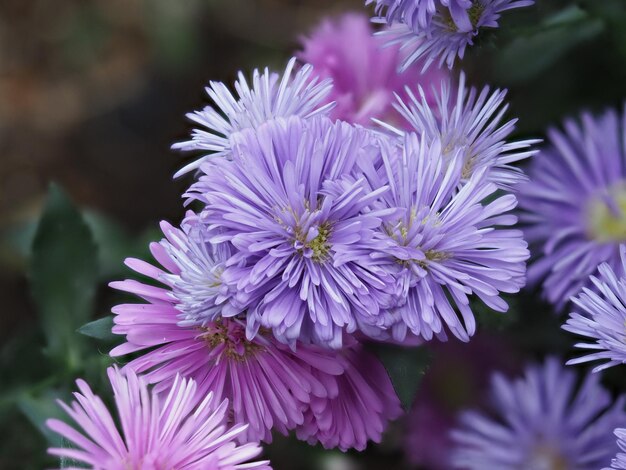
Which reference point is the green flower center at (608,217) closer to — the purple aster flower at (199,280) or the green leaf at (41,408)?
the purple aster flower at (199,280)

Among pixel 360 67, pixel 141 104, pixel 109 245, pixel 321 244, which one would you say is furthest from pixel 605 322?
pixel 141 104

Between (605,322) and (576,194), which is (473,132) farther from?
(576,194)

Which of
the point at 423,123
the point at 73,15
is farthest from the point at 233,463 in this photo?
the point at 73,15

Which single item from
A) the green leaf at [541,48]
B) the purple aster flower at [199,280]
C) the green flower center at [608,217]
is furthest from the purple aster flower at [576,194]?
the purple aster flower at [199,280]

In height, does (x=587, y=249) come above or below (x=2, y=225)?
below

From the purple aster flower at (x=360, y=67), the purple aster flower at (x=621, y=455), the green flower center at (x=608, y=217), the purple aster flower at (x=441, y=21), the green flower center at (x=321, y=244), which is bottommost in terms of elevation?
the purple aster flower at (x=621, y=455)

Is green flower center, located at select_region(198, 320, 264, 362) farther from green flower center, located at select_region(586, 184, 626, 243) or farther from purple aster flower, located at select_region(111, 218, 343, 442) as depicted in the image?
green flower center, located at select_region(586, 184, 626, 243)

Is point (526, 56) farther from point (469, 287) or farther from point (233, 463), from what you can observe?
point (233, 463)
